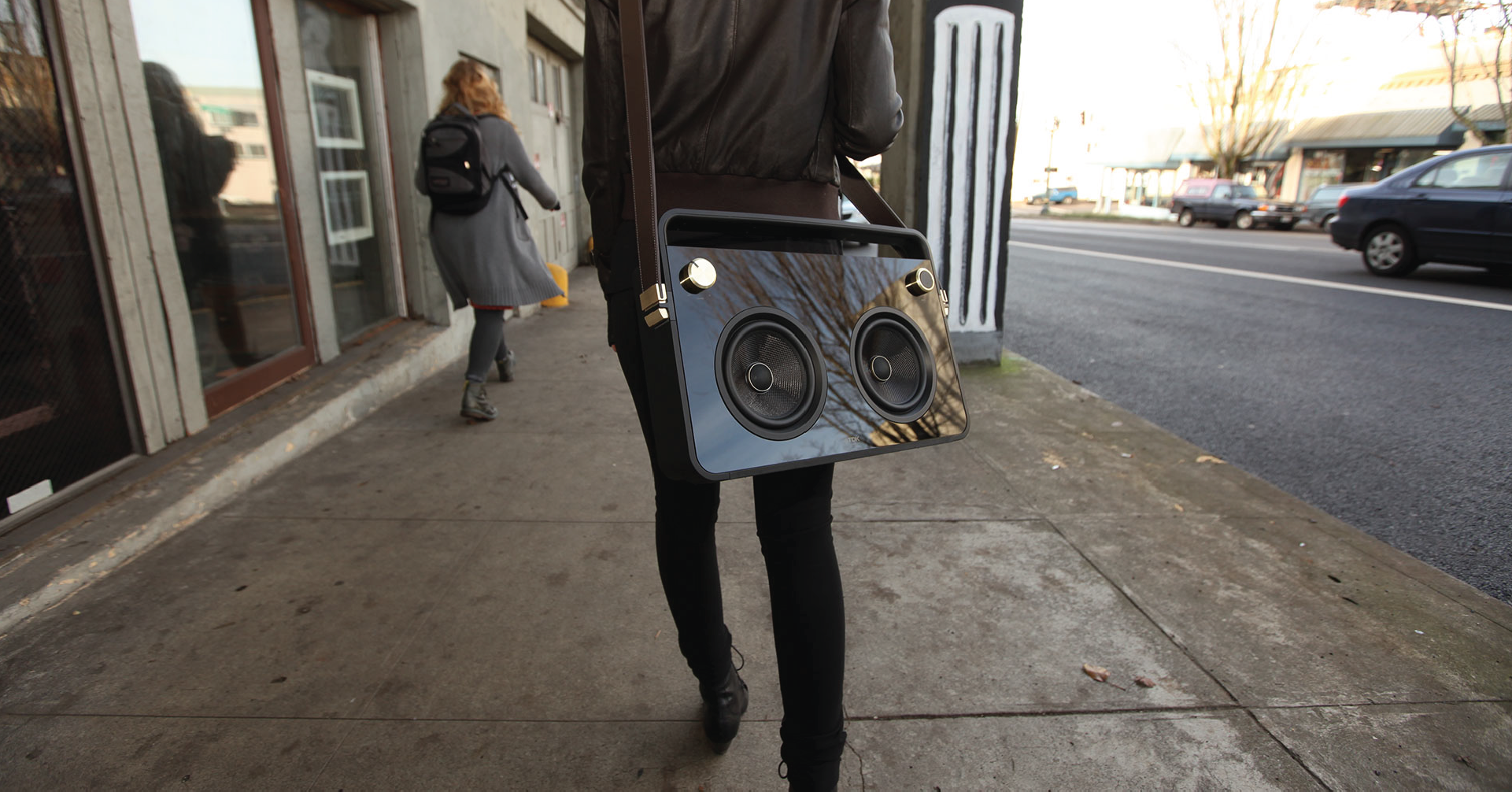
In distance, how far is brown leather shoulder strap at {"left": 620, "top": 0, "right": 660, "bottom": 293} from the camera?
128 cm

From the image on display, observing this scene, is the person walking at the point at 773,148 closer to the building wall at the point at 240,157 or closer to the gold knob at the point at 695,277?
the gold knob at the point at 695,277

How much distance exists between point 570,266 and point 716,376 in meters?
10.2

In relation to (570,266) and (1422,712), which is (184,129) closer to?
(1422,712)

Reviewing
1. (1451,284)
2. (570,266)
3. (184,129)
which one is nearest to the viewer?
(184,129)

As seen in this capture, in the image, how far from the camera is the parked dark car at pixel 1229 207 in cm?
2412

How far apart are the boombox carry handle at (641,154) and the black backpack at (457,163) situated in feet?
10.4

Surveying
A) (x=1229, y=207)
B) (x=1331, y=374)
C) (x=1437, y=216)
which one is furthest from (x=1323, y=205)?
(x=1331, y=374)

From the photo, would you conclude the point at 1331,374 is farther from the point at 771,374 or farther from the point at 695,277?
the point at 695,277

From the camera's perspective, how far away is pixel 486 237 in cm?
432

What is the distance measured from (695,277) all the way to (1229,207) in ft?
96.1

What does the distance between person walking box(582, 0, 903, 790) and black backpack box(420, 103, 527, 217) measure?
2.98 meters

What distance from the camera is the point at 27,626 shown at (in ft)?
7.66

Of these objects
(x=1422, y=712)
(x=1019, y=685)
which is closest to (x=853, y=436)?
(x=1019, y=685)

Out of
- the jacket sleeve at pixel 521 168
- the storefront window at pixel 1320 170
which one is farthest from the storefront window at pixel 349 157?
the storefront window at pixel 1320 170
